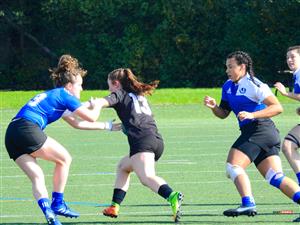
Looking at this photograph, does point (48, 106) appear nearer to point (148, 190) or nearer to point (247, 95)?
point (247, 95)

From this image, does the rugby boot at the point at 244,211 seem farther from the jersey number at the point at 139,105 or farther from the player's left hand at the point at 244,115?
Result: the jersey number at the point at 139,105

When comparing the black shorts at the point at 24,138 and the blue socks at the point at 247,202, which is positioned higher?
the black shorts at the point at 24,138

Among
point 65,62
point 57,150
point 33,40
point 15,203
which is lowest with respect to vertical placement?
point 33,40

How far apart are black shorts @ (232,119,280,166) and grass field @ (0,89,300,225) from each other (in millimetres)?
616

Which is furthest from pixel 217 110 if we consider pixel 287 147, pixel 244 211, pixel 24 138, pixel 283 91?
pixel 24 138

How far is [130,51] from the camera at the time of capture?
46.9 meters

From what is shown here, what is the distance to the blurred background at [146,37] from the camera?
45.6m

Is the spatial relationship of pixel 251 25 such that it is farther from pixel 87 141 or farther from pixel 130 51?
pixel 87 141

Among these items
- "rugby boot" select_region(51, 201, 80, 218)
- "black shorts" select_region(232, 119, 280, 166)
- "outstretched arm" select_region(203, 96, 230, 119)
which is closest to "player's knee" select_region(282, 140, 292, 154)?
"black shorts" select_region(232, 119, 280, 166)

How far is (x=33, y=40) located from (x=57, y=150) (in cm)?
3832

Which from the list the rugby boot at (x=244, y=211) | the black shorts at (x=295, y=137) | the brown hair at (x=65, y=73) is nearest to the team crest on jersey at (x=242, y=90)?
the rugby boot at (x=244, y=211)

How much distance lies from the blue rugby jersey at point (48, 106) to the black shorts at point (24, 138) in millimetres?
70

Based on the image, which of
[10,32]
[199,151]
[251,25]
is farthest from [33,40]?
[199,151]

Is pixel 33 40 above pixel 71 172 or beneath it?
beneath
